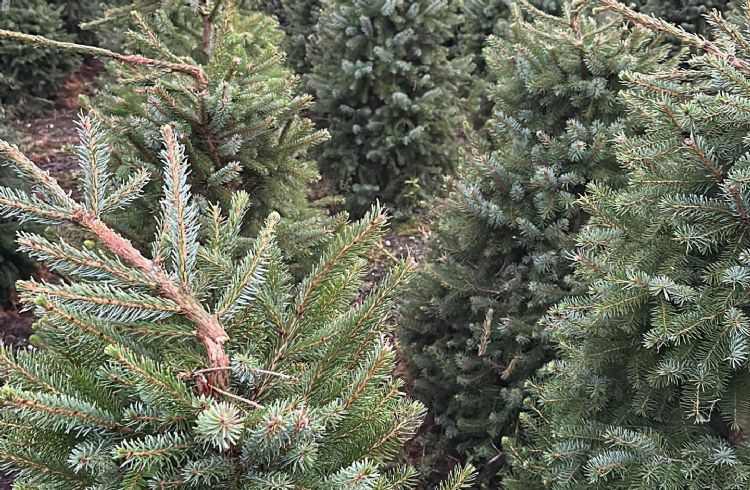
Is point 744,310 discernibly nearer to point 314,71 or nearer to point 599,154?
point 599,154

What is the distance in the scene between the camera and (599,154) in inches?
125

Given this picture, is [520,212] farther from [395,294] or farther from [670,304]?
[395,294]

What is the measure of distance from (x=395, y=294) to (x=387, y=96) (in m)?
5.11

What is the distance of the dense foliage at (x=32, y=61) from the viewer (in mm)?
7980

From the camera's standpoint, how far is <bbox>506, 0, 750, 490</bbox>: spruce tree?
1851mm

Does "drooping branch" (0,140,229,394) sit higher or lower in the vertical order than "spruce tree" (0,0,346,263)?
higher

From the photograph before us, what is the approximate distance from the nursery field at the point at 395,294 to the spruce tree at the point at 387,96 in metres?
1.97

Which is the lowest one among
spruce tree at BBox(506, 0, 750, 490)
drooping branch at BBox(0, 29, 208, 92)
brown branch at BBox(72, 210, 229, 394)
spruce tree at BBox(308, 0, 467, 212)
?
spruce tree at BBox(308, 0, 467, 212)

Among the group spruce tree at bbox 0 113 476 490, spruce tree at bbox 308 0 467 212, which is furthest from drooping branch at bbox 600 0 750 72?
spruce tree at bbox 308 0 467 212

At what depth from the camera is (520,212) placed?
134 inches

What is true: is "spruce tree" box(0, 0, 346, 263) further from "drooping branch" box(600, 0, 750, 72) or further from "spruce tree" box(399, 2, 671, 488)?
"drooping branch" box(600, 0, 750, 72)

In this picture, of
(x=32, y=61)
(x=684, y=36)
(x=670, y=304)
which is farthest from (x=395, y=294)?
(x=32, y=61)

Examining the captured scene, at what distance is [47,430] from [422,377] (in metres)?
2.94

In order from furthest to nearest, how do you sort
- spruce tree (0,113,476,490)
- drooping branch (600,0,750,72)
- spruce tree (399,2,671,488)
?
spruce tree (399,2,671,488), drooping branch (600,0,750,72), spruce tree (0,113,476,490)
